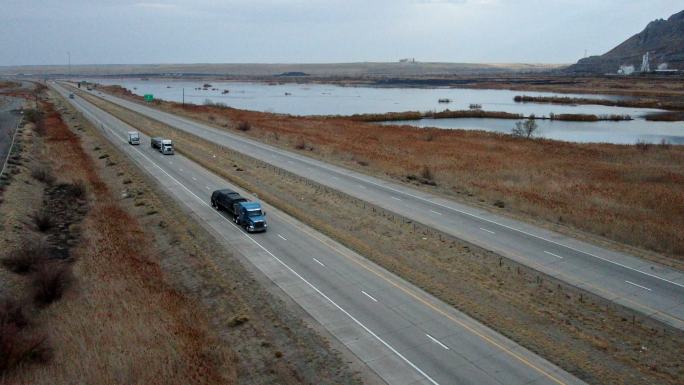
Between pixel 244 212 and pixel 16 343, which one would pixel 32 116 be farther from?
pixel 16 343

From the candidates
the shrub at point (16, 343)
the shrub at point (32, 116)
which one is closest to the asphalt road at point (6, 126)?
the shrub at point (32, 116)

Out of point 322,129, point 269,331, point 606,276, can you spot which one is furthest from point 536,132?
point 269,331

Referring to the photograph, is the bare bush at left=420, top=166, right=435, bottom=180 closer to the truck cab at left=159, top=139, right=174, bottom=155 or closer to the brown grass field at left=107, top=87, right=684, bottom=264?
the brown grass field at left=107, top=87, right=684, bottom=264

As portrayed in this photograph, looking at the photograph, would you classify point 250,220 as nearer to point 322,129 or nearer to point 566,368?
point 566,368

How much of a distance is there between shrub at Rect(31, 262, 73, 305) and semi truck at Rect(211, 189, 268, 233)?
417 inches

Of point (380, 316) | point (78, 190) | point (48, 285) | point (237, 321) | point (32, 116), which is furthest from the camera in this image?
point (32, 116)

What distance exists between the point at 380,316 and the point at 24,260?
1858cm

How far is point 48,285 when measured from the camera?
2292cm

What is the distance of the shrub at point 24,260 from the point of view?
2581 centimetres

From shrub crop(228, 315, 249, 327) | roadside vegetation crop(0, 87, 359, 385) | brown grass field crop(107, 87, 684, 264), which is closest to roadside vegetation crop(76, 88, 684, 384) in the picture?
roadside vegetation crop(0, 87, 359, 385)

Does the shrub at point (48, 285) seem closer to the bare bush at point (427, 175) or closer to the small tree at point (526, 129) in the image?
the bare bush at point (427, 175)

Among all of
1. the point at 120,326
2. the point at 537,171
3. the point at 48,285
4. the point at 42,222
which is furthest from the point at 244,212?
the point at 537,171

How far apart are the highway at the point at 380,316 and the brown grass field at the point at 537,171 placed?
15.6m

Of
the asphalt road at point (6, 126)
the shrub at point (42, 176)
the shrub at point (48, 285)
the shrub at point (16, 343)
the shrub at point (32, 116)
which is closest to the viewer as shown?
the shrub at point (16, 343)
